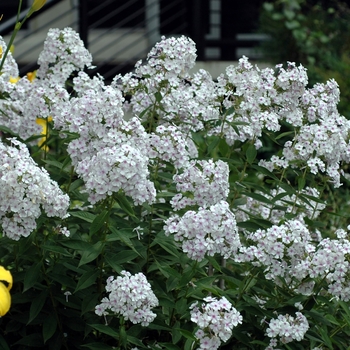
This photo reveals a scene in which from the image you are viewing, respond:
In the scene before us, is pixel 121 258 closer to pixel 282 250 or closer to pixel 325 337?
pixel 282 250

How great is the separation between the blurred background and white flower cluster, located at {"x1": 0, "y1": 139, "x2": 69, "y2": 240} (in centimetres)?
438

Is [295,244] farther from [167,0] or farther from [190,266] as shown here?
[167,0]

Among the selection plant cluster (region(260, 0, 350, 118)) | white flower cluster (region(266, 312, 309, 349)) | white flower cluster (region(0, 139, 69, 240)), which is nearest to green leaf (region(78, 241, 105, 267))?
white flower cluster (region(0, 139, 69, 240))

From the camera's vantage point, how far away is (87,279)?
2570mm

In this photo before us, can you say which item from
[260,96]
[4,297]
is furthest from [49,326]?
[260,96]

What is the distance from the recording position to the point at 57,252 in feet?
8.33

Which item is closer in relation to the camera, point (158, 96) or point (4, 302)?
point (4, 302)

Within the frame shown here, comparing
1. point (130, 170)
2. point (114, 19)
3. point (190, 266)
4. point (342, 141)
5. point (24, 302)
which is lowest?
point (114, 19)

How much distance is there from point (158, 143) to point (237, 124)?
0.48 metres

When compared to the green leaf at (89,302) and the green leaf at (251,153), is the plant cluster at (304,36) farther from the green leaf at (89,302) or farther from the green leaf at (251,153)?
the green leaf at (89,302)

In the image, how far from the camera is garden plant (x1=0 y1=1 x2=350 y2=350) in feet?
7.73

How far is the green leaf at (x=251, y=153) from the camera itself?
9.59ft

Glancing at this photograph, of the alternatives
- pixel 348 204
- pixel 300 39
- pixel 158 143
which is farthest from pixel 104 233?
pixel 300 39

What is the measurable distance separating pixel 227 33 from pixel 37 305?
273 inches
